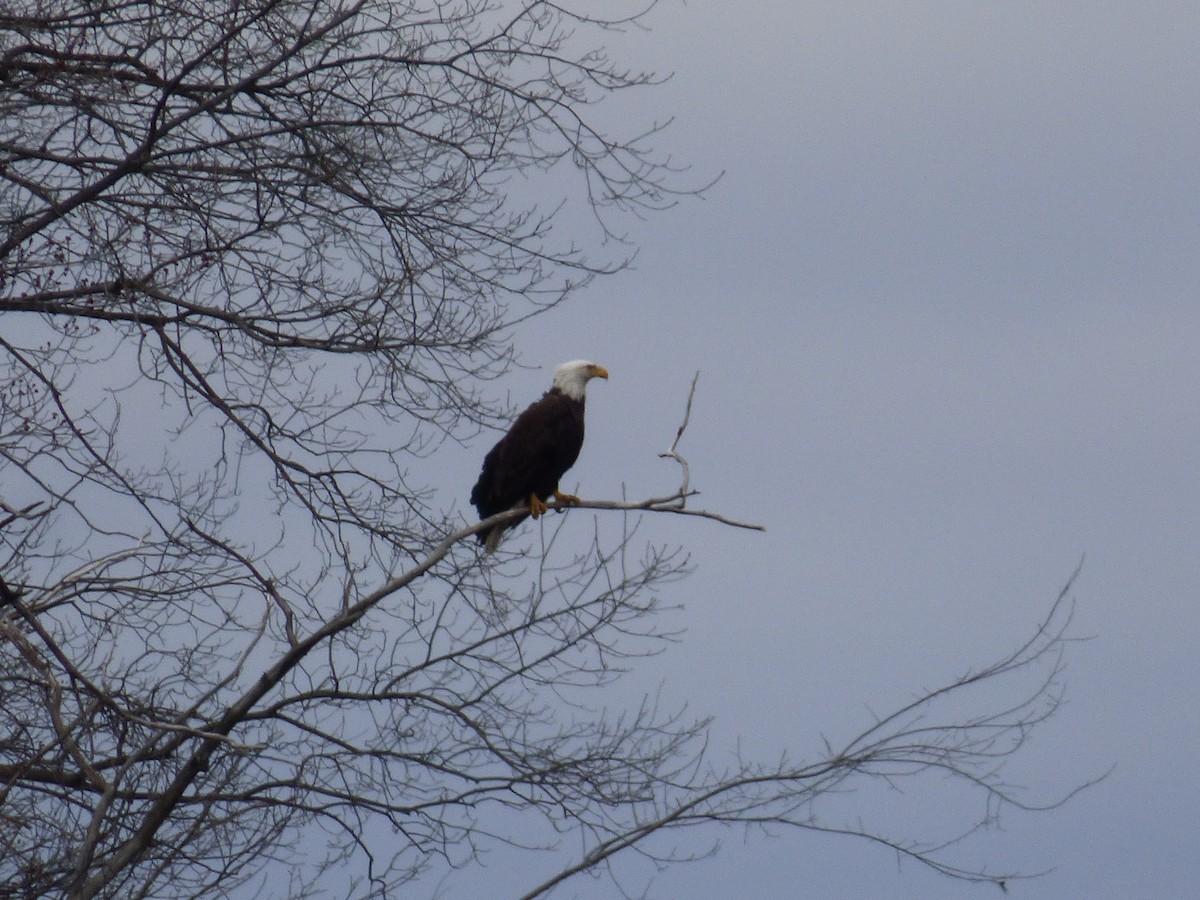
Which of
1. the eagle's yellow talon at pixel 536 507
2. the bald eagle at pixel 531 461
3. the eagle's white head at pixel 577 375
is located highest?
the eagle's white head at pixel 577 375

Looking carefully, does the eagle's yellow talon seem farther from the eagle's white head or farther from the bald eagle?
the eagle's white head

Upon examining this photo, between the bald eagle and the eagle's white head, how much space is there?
0.30 ft

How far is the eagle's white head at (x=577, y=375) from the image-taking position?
8083mm

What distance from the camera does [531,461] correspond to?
7.55 m

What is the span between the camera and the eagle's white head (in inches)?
318

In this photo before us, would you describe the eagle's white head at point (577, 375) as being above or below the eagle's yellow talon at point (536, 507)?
above

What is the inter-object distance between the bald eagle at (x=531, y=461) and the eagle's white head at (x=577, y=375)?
9cm

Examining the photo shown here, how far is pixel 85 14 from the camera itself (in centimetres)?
621

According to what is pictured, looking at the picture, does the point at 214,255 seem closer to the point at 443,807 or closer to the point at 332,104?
the point at 332,104

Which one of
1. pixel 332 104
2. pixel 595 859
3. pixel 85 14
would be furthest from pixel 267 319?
pixel 595 859

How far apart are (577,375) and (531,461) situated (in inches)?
29.5

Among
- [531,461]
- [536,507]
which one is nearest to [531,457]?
[531,461]

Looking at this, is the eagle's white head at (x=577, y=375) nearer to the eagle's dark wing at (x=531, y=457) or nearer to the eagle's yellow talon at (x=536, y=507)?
the eagle's dark wing at (x=531, y=457)

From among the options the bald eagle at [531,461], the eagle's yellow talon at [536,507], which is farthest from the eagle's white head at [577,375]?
the eagle's yellow talon at [536,507]
